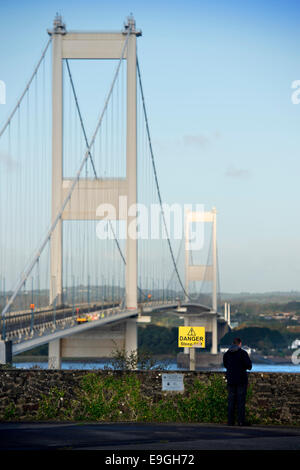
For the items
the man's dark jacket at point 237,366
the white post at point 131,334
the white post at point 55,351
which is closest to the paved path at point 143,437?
the man's dark jacket at point 237,366

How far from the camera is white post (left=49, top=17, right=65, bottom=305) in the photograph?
3250 centimetres

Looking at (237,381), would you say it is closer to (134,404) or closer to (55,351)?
(134,404)

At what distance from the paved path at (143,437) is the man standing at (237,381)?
275mm

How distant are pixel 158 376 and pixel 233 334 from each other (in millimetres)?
80987

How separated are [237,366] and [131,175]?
26.6m

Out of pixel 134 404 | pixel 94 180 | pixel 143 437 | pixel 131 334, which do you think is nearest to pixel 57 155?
pixel 94 180

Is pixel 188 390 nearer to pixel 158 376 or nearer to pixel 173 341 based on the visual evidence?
pixel 158 376

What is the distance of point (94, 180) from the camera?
35188mm

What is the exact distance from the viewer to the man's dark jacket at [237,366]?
1047 cm

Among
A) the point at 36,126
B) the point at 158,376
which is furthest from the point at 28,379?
the point at 36,126

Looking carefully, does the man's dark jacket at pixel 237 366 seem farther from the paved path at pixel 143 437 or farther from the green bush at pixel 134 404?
the paved path at pixel 143 437

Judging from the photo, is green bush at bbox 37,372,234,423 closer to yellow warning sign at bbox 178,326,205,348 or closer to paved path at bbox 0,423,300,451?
paved path at bbox 0,423,300,451

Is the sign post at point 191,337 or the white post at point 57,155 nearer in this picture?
the sign post at point 191,337

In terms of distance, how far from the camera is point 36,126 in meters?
34.6
